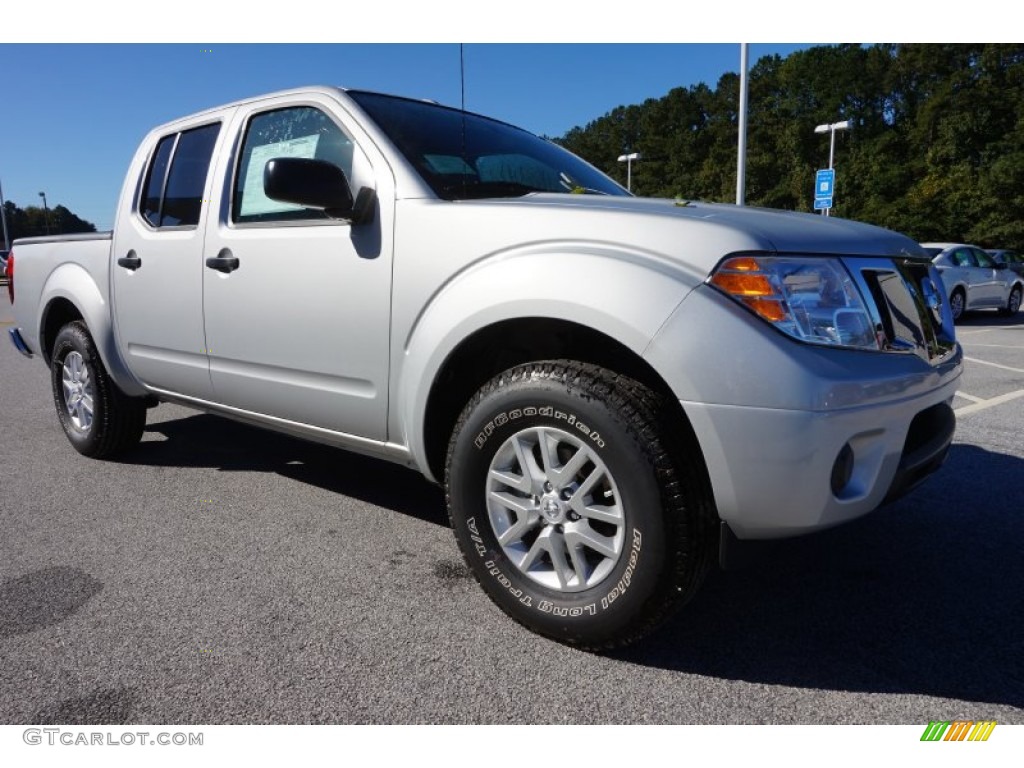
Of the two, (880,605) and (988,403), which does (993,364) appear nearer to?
(988,403)

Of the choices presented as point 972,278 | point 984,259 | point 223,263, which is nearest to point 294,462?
point 223,263

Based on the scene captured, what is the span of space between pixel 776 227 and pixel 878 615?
1.33 meters

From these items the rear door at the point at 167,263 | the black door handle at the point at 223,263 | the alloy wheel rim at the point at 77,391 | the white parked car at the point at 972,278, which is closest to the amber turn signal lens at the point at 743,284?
the black door handle at the point at 223,263

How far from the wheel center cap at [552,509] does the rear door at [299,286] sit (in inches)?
28.8

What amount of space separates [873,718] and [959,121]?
4819 centimetres

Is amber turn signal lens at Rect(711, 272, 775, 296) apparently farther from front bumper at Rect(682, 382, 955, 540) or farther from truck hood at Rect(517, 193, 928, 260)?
front bumper at Rect(682, 382, 955, 540)

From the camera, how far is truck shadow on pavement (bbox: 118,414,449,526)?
3564mm

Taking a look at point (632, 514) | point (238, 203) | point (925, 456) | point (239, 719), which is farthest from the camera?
point (238, 203)

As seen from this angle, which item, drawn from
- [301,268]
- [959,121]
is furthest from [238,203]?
[959,121]

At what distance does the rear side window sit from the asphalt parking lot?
1.37 meters

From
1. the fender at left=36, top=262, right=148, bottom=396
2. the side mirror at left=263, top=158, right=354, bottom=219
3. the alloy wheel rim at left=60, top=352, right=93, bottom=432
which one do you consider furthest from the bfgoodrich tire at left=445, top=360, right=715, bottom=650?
the alloy wheel rim at left=60, top=352, right=93, bottom=432

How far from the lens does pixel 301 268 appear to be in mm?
2732

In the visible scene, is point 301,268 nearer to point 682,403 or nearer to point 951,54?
point 682,403

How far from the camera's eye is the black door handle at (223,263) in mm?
2994
